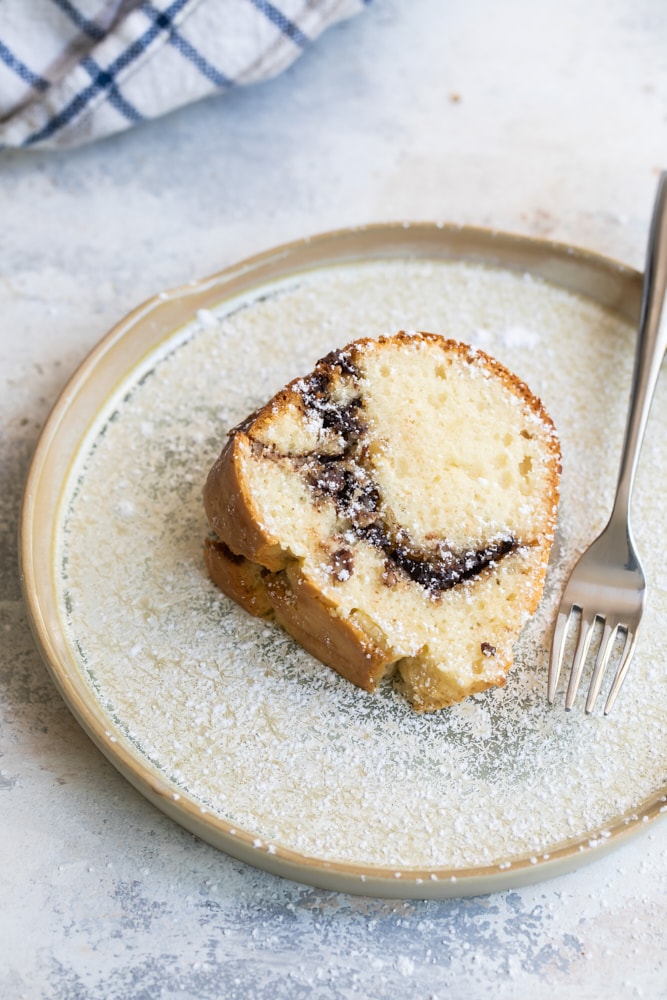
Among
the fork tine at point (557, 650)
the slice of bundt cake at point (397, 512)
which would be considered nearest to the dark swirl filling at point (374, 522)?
the slice of bundt cake at point (397, 512)

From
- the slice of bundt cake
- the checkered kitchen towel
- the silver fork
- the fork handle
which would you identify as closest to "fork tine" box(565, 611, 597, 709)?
the silver fork

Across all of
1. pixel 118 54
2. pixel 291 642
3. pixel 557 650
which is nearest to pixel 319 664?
pixel 291 642

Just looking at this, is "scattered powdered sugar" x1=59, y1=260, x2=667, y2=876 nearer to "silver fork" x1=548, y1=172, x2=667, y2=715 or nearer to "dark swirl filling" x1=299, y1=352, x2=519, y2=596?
"silver fork" x1=548, y1=172, x2=667, y2=715

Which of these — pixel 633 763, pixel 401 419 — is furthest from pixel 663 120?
pixel 633 763

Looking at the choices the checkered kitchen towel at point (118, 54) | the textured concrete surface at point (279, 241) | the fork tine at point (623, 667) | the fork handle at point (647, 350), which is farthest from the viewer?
the checkered kitchen towel at point (118, 54)

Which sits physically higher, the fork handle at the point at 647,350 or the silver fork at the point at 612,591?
the fork handle at the point at 647,350

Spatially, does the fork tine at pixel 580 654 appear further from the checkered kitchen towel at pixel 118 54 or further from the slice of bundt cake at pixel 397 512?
the checkered kitchen towel at pixel 118 54
